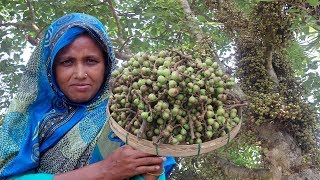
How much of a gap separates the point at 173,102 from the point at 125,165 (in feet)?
1.39

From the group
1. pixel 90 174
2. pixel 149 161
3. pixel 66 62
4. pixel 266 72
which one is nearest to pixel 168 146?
pixel 149 161

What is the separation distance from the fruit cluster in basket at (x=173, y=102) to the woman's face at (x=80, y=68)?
45 centimetres

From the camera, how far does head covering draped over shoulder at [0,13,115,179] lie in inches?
93.4

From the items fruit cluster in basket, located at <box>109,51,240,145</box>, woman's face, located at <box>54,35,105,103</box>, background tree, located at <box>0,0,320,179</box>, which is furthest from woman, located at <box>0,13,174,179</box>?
background tree, located at <box>0,0,320,179</box>

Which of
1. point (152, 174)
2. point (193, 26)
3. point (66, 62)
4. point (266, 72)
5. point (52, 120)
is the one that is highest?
point (66, 62)

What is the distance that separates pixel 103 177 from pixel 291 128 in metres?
3.03

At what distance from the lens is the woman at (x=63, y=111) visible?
2301mm

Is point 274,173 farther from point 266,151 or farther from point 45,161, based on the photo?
point 45,161

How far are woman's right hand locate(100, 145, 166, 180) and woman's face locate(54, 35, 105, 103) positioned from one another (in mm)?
479

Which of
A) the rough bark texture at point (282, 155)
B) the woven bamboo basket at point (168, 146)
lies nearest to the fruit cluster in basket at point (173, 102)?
the woven bamboo basket at point (168, 146)

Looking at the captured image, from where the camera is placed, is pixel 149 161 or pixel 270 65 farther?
pixel 270 65

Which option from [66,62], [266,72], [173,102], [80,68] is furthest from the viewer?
[266,72]

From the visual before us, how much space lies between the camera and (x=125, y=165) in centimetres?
192

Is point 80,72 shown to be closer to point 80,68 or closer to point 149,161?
point 80,68
